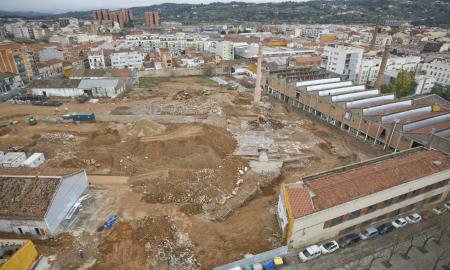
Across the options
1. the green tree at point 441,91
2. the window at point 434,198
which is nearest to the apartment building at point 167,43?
the green tree at point 441,91

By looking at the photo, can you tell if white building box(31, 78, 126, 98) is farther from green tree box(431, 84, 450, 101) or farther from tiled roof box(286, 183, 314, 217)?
green tree box(431, 84, 450, 101)

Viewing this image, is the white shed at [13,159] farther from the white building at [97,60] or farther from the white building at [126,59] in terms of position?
the white building at [97,60]

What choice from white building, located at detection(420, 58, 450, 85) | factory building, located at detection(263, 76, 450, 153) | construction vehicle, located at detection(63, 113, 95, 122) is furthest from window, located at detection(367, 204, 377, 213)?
white building, located at detection(420, 58, 450, 85)

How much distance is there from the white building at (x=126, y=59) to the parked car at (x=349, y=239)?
2597 inches

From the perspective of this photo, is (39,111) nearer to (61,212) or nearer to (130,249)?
(61,212)

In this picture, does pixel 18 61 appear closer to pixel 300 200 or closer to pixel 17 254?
pixel 17 254

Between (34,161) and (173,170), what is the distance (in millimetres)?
14854

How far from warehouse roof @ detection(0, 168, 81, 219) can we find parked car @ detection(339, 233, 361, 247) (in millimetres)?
20799

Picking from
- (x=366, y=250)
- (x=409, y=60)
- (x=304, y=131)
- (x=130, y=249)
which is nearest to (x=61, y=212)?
(x=130, y=249)

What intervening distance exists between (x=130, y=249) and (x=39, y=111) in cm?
3750

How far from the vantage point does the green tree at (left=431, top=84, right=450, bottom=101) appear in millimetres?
48369

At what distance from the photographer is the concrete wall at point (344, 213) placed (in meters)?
17.9

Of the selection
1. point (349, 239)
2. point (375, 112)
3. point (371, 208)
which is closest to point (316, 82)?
point (375, 112)

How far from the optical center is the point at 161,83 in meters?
63.5
